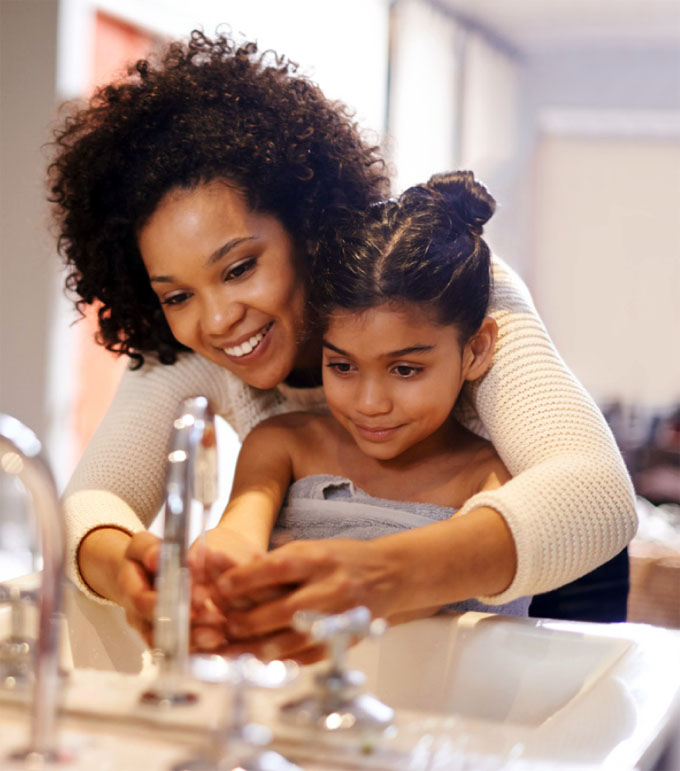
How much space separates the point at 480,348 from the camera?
3.78ft

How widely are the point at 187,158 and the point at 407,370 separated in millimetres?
332

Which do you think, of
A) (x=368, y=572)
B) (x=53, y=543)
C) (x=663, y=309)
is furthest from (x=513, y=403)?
(x=663, y=309)

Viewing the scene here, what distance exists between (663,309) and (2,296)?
3394mm

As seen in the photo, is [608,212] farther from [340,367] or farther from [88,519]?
[88,519]

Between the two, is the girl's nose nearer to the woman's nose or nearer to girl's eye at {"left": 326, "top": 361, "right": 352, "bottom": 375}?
girl's eye at {"left": 326, "top": 361, "right": 352, "bottom": 375}

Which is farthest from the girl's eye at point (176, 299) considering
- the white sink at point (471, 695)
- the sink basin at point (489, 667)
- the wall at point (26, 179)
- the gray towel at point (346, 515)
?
the wall at point (26, 179)

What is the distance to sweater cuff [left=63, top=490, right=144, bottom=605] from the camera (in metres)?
1.07

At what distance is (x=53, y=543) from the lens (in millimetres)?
618

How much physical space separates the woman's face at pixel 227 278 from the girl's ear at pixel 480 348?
0.19 m

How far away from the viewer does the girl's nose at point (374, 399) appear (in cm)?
110

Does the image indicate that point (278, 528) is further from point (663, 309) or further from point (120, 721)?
point (663, 309)

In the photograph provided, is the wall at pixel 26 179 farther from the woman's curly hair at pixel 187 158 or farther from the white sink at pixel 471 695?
the white sink at pixel 471 695

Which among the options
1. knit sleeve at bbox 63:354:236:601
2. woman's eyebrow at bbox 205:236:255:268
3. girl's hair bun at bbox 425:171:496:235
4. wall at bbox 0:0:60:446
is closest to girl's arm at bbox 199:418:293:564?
knit sleeve at bbox 63:354:236:601

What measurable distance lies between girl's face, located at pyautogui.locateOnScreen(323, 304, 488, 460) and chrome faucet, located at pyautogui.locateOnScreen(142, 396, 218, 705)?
1.30ft
